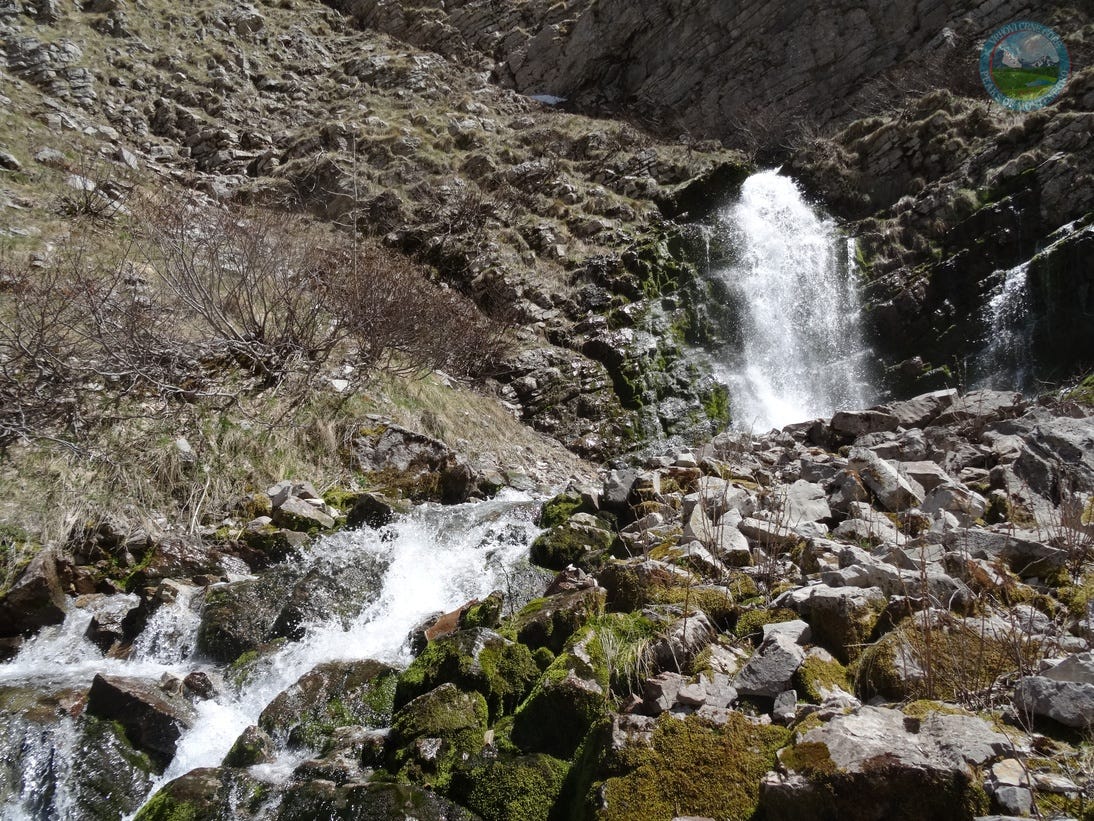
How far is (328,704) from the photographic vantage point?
10.4ft

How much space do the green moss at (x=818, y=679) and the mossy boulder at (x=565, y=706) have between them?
28.3 inches

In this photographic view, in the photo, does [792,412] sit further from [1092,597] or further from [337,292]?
[1092,597]

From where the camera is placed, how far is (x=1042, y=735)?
68.3 inches

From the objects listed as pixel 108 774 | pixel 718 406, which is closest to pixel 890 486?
pixel 108 774

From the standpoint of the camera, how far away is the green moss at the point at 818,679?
2.20 metres

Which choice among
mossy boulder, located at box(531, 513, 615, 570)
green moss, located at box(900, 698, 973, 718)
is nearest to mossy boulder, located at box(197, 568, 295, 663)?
mossy boulder, located at box(531, 513, 615, 570)

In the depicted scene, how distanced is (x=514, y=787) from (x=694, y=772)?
29.2 inches

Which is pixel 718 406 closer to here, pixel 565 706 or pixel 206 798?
pixel 565 706

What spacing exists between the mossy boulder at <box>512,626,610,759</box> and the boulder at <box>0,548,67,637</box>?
10.6 ft

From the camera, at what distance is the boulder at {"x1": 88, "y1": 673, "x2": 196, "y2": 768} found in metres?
3.04

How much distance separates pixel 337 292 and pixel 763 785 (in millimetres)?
7743

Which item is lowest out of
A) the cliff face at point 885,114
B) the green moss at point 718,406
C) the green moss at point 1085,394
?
the green moss at point 1085,394

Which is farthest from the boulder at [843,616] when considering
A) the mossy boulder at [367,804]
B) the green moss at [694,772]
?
the mossy boulder at [367,804]

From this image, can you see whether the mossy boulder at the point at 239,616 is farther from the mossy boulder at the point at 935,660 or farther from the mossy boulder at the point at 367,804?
the mossy boulder at the point at 935,660
